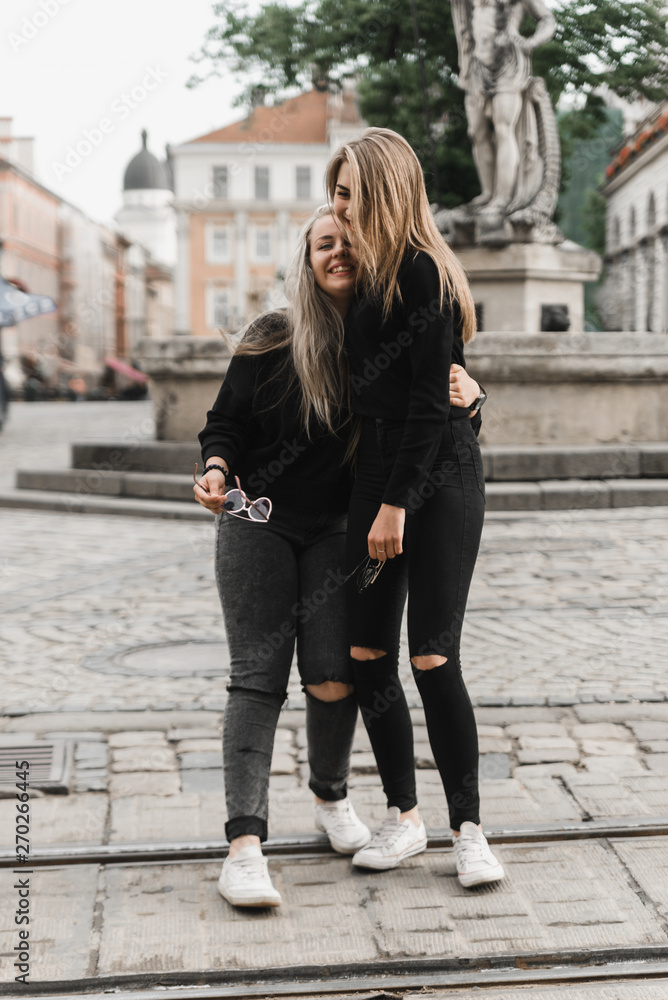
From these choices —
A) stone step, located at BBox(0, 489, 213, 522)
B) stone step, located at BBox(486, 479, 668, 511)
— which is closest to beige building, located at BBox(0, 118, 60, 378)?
stone step, located at BBox(0, 489, 213, 522)

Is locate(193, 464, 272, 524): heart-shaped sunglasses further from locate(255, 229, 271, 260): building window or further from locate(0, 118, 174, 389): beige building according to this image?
locate(255, 229, 271, 260): building window

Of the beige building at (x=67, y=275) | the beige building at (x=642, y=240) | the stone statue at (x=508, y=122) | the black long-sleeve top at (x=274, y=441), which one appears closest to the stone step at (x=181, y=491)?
the stone statue at (x=508, y=122)

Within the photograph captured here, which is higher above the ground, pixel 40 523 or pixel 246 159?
pixel 246 159

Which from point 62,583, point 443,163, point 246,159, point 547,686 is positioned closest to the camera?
point 547,686

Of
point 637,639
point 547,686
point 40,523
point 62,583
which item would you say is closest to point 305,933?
point 547,686

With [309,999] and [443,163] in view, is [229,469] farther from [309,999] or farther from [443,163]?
[443,163]

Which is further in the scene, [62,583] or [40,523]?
[40,523]

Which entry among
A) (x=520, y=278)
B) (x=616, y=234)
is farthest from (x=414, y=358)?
(x=616, y=234)

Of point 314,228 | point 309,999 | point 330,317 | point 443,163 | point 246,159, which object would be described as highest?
point 246,159

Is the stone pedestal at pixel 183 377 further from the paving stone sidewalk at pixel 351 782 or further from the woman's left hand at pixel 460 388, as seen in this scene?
the woman's left hand at pixel 460 388

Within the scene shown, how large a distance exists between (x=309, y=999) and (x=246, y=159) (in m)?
69.2

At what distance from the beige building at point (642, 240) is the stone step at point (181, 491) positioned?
25.9 metres

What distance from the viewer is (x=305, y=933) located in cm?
286

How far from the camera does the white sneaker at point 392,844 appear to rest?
3.20 m
